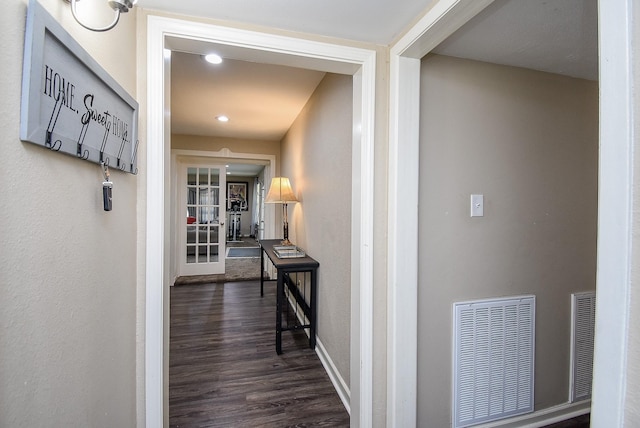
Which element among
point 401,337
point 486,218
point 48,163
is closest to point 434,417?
point 401,337

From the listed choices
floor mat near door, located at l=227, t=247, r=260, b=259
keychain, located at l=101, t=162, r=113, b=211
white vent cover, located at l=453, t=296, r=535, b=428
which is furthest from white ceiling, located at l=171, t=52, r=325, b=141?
floor mat near door, located at l=227, t=247, r=260, b=259

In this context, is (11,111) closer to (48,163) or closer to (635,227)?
(48,163)

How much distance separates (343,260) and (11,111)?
168 centimetres

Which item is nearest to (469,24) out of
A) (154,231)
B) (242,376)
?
(154,231)

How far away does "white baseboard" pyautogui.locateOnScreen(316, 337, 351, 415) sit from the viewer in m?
1.82

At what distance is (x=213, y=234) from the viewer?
4.81 metres

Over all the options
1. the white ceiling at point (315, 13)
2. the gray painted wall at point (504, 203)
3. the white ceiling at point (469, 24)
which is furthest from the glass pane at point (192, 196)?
the gray painted wall at point (504, 203)

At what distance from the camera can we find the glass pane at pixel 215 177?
4746mm

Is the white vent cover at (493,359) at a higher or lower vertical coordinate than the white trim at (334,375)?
higher

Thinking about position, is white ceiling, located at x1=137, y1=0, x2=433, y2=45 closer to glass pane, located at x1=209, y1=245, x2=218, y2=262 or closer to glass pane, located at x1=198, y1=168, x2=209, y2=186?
glass pane, located at x1=198, y1=168, x2=209, y2=186

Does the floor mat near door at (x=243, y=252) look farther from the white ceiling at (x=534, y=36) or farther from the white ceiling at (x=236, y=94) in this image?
the white ceiling at (x=534, y=36)

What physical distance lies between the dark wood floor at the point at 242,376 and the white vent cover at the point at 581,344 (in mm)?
1451

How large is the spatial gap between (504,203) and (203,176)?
14.5ft

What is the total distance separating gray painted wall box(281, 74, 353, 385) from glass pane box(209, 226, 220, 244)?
2303 millimetres
